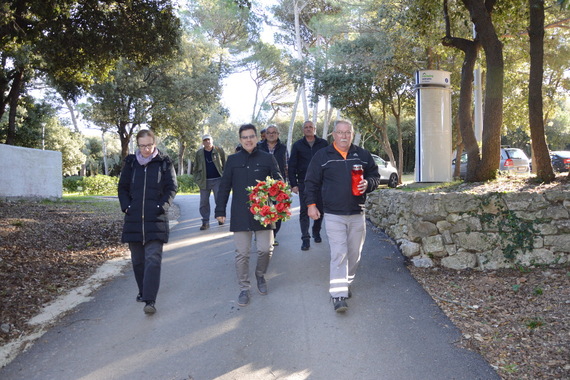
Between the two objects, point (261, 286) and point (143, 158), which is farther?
point (261, 286)

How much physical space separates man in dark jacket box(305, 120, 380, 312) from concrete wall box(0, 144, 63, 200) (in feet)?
43.2

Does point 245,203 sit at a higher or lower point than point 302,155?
lower

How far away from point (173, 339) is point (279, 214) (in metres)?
1.72

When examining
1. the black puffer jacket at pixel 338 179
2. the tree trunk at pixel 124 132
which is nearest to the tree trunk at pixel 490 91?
the black puffer jacket at pixel 338 179

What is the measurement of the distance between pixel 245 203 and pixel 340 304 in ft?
4.82

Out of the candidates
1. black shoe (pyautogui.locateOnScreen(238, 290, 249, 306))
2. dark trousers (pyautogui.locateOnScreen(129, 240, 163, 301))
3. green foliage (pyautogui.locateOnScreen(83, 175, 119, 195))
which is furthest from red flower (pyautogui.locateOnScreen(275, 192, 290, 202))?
green foliage (pyautogui.locateOnScreen(83, 175, 119, 195))

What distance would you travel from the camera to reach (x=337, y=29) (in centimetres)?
2830

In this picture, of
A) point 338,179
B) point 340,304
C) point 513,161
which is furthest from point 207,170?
point 513,161

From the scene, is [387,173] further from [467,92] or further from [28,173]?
[28,173]

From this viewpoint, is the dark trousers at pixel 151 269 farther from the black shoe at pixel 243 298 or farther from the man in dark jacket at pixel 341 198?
the man in dark jacket at pixel 341 198

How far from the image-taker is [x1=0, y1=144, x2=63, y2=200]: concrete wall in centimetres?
1506

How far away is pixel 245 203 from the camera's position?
5270 mm

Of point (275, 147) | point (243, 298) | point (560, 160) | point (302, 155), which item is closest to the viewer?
point (243, 298)

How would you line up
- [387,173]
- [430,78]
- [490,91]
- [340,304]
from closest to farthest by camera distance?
1. [340,304]
2. [490,91]
3. [430,78]
4. [387,173]
